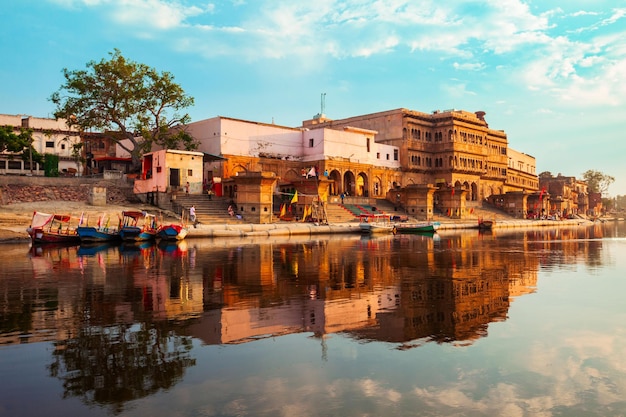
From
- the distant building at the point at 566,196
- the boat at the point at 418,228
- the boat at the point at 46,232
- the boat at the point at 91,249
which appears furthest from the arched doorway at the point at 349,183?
the distant building at the point at 566,196

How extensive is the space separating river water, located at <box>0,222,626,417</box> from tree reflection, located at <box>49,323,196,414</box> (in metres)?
0.03

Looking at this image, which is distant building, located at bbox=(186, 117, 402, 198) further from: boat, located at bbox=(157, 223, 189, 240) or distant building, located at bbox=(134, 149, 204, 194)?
boat, located at bbox=(157, 223, 189, 240)

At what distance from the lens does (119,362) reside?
7676 mm

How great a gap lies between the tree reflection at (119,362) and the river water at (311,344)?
0.03 m

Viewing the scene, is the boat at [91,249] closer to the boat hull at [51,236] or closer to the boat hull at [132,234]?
the boat hull at [132,234]

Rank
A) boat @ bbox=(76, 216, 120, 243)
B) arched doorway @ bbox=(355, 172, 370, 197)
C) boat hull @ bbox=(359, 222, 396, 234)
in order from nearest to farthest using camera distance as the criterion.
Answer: boat @ bbox=(76, 216, 120, 243) < boat hull @ bbox=(359, 222, 396, 234) < arched doorway @ bbox=(355, 172, 370, 197)

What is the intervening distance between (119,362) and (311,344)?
9.89 ft

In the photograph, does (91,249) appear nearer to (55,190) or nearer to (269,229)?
(269,229)

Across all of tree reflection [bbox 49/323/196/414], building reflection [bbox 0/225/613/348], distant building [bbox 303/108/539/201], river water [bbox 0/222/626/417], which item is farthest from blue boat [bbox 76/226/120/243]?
distant building [bbox 303/108/539/201]

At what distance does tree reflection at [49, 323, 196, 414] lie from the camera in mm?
6504

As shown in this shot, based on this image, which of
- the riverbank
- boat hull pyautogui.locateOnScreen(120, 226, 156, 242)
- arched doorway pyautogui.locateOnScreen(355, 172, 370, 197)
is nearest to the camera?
boat hull pyautogui.locateOnScreen(120, 226, 156, 242)

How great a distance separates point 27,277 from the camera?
56.1ft

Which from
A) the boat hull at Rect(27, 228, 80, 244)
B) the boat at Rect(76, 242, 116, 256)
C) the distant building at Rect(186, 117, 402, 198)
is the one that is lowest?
the boat at Rect(76, 242, 116, 256)

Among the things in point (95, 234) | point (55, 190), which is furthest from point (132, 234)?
point (55, 190)
